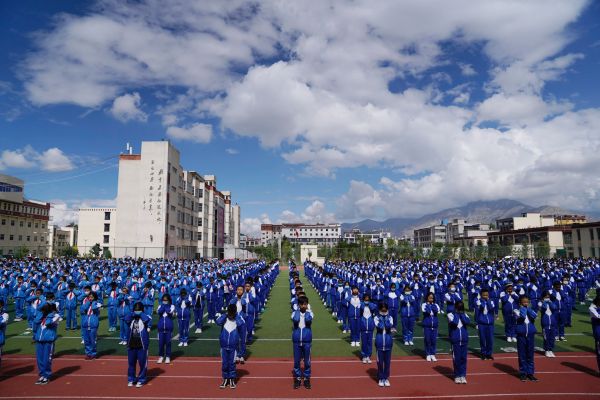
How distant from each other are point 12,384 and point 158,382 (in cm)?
298

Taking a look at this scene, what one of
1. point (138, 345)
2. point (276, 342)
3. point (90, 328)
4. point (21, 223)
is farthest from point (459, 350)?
point (21, 223)

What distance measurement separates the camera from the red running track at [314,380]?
7.86 metres

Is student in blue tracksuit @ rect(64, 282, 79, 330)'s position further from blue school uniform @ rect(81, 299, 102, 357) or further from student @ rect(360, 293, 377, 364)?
student @ rect(360, 293, 377, 364)

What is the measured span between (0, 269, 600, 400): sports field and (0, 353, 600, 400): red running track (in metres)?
0.02

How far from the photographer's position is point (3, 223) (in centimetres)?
5897

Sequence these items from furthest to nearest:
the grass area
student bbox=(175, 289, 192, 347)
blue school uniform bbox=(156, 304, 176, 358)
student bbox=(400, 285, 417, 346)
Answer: student bbox=(400, 285, 417, 346) < student bbox=(175, 289, 192, 347) < the grass area < blue school uniform bbox=(156, 304, 176, 358)

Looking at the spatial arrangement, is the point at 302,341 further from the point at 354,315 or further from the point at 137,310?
the point at 354,315

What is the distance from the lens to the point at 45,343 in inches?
333

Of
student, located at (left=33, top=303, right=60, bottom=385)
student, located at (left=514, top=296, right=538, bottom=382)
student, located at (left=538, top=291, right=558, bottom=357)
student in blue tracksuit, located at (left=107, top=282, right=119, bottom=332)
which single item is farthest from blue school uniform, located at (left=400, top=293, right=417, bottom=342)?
student in blue tracksuit, located at (left=107, top=282, right=119, bottom=332)

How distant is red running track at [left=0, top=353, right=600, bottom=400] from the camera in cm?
786

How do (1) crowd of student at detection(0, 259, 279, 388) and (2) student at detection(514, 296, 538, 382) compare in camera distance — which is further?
(2) student at detection(514, 296, 538, 382)

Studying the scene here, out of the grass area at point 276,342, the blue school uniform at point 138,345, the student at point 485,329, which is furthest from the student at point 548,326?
the blue school uniform at point 138,345

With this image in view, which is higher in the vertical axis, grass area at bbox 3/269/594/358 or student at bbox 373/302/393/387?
student at bbox 373/302/393/387

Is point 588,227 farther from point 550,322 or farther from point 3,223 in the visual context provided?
point 3,223
